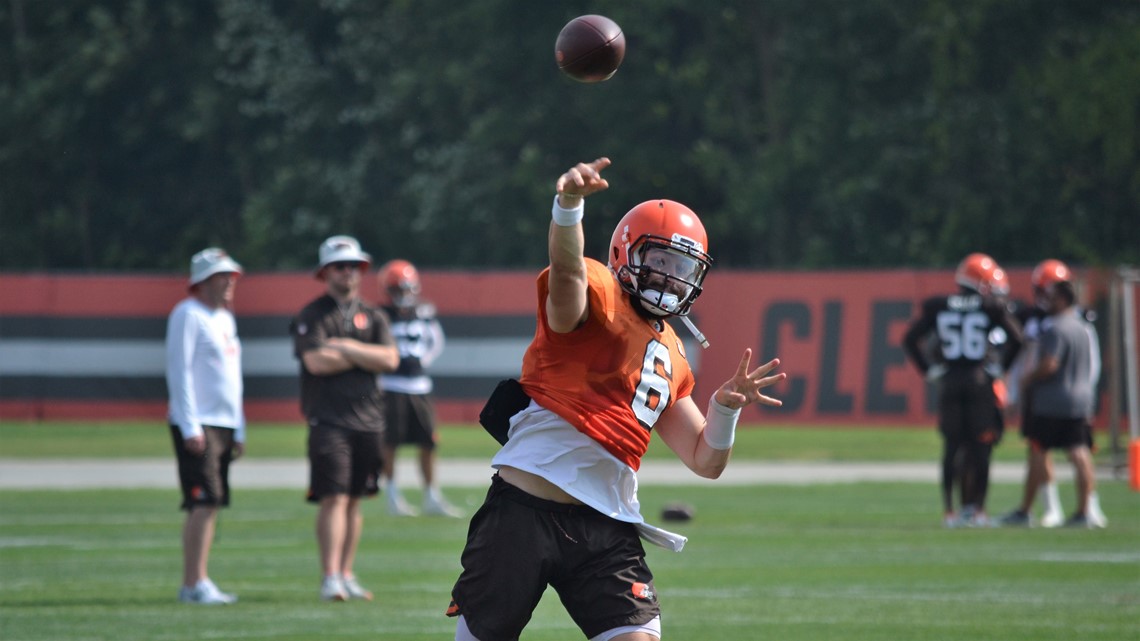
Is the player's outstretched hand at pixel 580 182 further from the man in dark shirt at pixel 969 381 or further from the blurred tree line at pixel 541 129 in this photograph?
the blurred tree line at pixel 541 129

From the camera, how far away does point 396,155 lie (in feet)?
156

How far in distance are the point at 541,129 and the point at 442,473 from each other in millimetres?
24408

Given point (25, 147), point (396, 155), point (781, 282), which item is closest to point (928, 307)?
point (781, 282)

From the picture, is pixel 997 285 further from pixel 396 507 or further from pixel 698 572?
pixel 396 507

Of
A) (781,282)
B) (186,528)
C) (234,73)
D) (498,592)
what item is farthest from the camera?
(234,73)

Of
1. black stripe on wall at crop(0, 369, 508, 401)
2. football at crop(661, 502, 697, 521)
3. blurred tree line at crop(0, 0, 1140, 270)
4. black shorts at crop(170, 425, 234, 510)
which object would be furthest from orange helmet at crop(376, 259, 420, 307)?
blurred tree line at crop(0, 0, 1140, 270)

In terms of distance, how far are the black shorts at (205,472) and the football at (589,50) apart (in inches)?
213

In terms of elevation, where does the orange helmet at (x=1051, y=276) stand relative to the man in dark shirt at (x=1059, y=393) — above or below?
above

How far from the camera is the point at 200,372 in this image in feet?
38.1

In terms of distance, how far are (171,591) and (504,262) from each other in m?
33.7

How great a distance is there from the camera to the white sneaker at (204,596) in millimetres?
11141

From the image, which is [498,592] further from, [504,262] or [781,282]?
[504,262]

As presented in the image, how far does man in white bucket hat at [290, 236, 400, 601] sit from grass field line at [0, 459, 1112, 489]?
8.60 m

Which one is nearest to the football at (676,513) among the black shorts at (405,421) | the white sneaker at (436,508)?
the white sneaker at (436,508)
